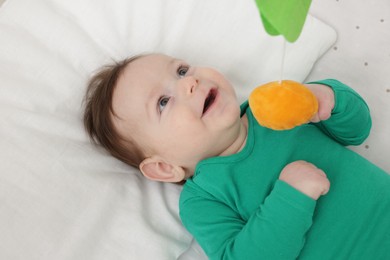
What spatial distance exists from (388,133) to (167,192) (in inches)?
21.3

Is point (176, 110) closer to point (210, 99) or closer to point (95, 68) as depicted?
point (210, 99)

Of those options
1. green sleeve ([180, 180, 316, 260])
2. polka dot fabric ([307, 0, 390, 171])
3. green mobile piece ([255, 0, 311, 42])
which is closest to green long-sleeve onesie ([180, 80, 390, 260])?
green sleeve ([180, 180, 316, 260])

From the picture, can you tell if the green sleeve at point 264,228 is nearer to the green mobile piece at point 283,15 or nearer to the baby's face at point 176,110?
the baby's face at point 176,110

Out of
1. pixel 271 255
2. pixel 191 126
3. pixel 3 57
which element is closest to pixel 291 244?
pixel 271 255

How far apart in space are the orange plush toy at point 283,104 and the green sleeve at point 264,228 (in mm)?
138

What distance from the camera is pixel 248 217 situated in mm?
903

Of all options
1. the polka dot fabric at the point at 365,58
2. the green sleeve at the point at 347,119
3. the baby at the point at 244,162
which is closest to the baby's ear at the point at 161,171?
the baby at the point at 244,162

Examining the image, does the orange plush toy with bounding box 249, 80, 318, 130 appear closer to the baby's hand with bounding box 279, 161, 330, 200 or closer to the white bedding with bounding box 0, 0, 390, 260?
the baby's hand with bounding box 279, 161, 330, 200

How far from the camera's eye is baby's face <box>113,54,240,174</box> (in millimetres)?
850

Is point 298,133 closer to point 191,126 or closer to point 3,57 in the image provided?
point 191,126

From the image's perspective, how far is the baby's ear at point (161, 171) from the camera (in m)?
0.93

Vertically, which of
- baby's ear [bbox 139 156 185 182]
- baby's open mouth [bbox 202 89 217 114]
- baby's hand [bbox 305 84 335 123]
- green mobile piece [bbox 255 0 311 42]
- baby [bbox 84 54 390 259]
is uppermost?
green mobile piece [bbox 255 0 311 42]

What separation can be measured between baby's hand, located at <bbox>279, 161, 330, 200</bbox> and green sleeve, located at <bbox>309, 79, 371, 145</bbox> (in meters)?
0.15

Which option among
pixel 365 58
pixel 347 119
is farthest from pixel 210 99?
pixel 365 58
